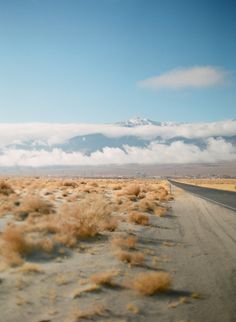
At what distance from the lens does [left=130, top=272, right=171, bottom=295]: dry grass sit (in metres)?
9.12

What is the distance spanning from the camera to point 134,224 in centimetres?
2053

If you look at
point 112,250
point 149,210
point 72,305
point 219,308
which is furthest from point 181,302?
point 149,210

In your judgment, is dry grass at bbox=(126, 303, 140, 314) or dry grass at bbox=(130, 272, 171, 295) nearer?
dry grass at bbox=(126, 303, 140, 314)

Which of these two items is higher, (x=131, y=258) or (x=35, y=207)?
(x=35, y=207)

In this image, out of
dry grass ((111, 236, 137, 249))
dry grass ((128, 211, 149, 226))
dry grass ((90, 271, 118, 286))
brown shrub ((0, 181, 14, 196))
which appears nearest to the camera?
dry grass ((90, 271, 118, 286))

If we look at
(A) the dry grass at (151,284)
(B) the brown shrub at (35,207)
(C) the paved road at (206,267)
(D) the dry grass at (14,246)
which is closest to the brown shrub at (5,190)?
(B) the brown shrub at (35,207)

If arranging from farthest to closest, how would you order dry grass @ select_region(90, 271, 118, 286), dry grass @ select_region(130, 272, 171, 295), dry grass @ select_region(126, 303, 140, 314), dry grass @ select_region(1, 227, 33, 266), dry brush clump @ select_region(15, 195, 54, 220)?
dry brush clump @ select_region(15, 195, 54, 220) < dry grass @ select_region(1, 227, 33, 266) < dry grass @ select_region(90, 271, 118, 286) < dry grass @ select_region(130, 272, 171, 295) < dry grass @ select_region(126, 303, 140, 314)

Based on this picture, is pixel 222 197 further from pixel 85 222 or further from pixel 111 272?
pixel 111 272

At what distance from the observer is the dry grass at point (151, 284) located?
9.12m

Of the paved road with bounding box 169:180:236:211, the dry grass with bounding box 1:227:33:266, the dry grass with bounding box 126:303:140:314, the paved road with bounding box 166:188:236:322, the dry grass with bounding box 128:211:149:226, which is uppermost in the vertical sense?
the dry grass with bounding box 1:227:33:266

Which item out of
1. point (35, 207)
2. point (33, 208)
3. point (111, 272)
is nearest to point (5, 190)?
point (35, 207)

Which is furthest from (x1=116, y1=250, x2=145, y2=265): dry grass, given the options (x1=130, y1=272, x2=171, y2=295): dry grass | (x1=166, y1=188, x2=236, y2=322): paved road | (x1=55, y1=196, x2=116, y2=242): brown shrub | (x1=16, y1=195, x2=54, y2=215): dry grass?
(x1=16, y1=195, x2=54, y2=215): dry grass

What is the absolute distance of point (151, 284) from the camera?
9.22 m

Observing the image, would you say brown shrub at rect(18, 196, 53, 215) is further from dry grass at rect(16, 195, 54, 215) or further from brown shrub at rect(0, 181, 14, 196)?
brown shrub at rect(0, 181, 14, 196)
